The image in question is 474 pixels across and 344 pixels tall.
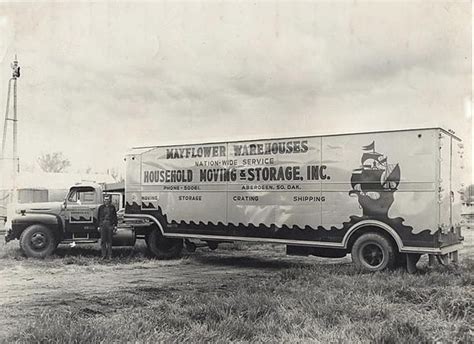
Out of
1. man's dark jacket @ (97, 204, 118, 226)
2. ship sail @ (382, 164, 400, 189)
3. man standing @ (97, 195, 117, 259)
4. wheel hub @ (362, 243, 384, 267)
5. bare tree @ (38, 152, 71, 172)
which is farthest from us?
bare tree @ (38, 152, 71, 172)

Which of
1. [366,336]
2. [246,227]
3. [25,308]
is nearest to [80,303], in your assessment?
[25,308]

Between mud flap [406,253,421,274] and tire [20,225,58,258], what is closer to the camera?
mud flap [406,253,421,274]

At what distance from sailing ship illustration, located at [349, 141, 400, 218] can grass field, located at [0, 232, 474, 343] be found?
1.26m

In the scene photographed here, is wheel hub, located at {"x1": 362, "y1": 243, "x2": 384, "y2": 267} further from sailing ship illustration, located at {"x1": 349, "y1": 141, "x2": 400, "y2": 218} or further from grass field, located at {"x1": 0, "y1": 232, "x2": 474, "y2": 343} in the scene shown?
sailing ship illustration, located at {"x1": 349, "y1": 141, "x2": 400, "y2": 218}

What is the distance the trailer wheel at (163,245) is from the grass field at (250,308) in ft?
7.16

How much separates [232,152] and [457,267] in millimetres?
5176

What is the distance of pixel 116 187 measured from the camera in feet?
47.4

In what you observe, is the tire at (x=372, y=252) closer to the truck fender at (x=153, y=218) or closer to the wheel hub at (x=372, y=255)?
the wheel hub at (x=372, y=255)

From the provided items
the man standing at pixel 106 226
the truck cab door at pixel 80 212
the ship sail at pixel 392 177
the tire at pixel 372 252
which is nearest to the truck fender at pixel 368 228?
the tire at pixel 372 252

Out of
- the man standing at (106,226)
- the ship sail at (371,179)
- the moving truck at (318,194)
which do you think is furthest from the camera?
the man standing at (106,226)

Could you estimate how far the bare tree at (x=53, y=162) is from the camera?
58.8 m

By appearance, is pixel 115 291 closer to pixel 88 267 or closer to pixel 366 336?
pixel 88 267

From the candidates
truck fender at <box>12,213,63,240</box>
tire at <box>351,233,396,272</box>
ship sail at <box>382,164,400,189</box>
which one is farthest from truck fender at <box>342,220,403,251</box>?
truck fender at <box>12,213,63,240</box>

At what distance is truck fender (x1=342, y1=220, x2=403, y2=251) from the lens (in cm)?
929
